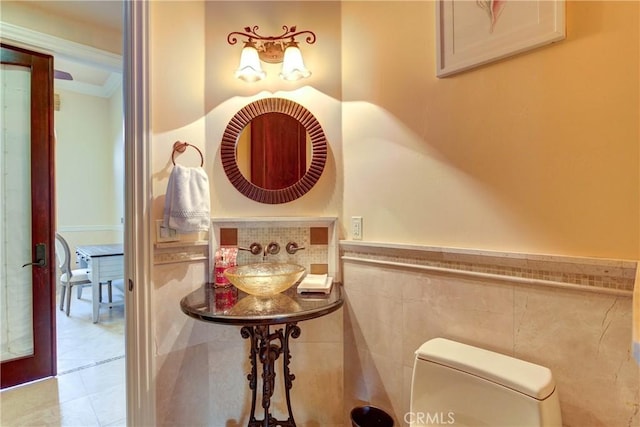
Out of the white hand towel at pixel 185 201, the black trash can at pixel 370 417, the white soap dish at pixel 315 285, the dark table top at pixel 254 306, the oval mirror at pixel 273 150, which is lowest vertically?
the black trash can at pixel 370 417

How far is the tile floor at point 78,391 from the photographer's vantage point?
1.87 metres

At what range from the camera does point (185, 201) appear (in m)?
1.42

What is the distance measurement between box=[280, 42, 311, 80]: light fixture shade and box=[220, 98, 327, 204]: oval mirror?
5.5 inches

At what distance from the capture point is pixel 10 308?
7.09 feet

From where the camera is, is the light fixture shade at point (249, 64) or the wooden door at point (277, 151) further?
the wooden door at point (277, 151)

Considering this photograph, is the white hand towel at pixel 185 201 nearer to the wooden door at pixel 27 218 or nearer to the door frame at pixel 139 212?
the door frame at pixel 139 212

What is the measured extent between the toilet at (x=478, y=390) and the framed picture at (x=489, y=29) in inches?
42.6

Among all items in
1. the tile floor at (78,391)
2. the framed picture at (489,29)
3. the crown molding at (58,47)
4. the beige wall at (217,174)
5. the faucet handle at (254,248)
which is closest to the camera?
the framed picture at (489,29)

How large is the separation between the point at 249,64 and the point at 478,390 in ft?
5.36

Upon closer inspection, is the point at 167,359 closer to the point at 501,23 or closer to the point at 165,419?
the point at 165,419

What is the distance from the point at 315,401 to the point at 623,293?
1.35 metres

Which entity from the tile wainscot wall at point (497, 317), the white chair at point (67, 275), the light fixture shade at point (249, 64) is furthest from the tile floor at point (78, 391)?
the light fixture shade at point (249, 64)

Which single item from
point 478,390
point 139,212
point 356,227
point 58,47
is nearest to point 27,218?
point 58,47

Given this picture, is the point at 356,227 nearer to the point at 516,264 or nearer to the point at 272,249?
the point at 272,249
